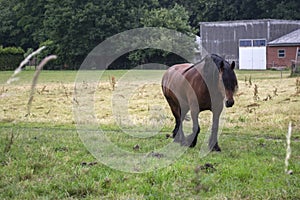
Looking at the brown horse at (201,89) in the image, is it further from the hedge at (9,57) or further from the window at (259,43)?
the window at (259,43)

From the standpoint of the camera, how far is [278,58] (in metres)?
50.0

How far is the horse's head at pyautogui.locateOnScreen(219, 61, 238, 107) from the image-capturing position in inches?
268

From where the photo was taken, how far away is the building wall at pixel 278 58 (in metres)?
48.7

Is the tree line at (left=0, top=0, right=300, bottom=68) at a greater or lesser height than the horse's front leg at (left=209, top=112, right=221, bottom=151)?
greater

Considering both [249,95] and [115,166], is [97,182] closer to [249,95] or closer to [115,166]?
[115,166]

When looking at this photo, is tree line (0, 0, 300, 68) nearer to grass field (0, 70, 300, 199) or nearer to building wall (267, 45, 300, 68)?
building wall (267, 45, 300, 68)

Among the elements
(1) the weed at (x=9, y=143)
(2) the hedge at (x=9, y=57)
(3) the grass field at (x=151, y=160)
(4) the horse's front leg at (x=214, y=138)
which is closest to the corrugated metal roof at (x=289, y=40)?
(2) the hedge at (x=9, y=57)

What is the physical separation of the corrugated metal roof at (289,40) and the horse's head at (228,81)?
1733 inches

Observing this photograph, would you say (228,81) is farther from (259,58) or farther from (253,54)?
(253,54)

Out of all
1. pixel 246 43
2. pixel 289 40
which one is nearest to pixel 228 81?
pixel 289 40

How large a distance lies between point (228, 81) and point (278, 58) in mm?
45435

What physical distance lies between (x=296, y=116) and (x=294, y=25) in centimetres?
4445

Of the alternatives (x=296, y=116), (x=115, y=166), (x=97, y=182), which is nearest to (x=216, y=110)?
(x=115, y=166)

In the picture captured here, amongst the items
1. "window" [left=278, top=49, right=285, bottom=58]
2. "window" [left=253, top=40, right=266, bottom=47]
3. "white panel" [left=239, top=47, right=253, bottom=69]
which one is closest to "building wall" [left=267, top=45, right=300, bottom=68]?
"window" [left=278, top=49, right=285, bottom=58]
